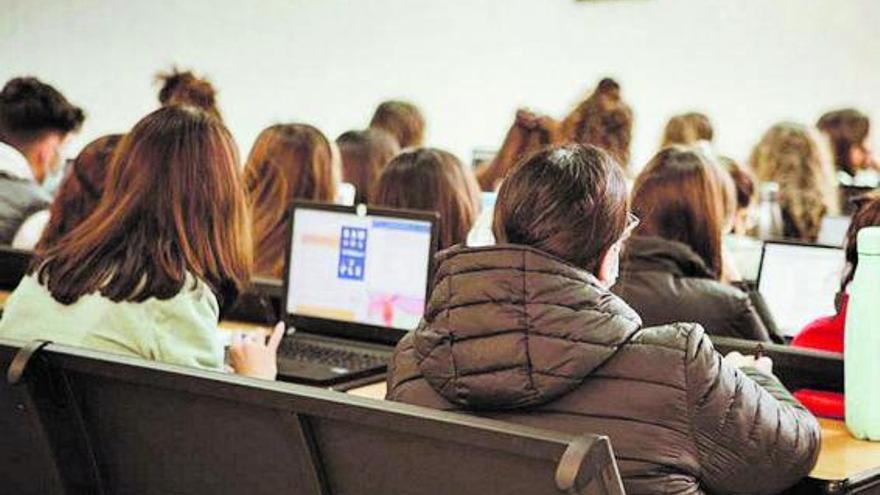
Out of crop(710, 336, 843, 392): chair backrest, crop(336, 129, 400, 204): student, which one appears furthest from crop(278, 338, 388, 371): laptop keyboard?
crop(336, 129, 400, 204): student

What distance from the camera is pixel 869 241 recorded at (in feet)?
7.86

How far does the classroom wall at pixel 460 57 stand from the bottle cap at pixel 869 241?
16.1 ft

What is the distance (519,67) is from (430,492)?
20.5 feet

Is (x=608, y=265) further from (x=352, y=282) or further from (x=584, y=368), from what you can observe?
(x=352, y=282)

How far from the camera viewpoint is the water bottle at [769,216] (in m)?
5.16

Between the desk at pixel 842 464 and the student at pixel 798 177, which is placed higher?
the student at pixel 798 177

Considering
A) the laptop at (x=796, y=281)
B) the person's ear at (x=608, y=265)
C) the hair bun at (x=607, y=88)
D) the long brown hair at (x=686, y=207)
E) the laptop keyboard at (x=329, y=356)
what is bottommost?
the laptop keyboard at (x=329, y=356)

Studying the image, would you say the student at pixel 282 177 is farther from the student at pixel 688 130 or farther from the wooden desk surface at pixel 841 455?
the student at pixel 688 130

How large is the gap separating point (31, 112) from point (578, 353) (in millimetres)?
A: 3605

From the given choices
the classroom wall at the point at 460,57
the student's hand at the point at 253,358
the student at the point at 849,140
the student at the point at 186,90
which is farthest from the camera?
the classroom wall at the point at 460,57

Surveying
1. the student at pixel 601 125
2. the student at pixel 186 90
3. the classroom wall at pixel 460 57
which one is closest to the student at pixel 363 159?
the student at pixel 186 90

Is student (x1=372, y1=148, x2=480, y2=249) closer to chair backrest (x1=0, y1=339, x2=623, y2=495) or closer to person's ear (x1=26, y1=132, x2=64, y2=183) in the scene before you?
chair backrest (x1=0, y1=339, x2=623, y2=495)

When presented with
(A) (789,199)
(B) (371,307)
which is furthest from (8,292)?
(A) (789,199)

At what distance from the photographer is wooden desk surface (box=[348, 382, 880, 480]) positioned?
2.33 m
